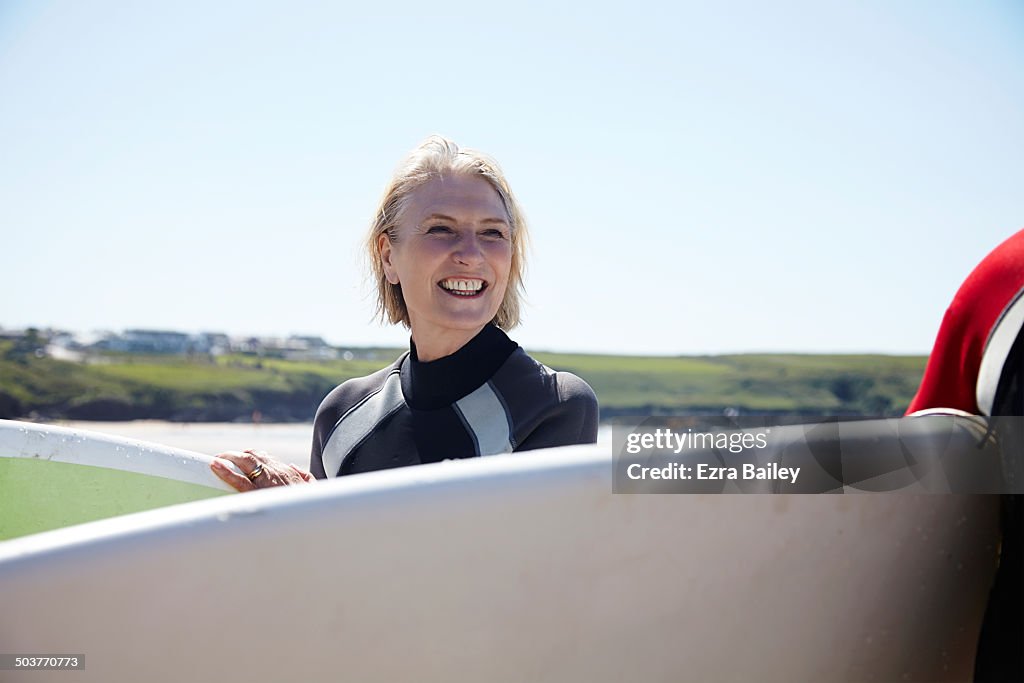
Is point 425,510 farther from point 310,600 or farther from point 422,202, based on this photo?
point 422,202

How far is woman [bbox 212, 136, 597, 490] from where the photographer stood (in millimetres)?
1566

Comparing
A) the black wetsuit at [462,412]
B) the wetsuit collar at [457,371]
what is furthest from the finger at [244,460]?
the wetsuit collar at [457,371]

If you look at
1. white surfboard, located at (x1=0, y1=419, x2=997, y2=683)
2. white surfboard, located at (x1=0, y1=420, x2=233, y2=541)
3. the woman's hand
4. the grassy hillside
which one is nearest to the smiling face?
the woman's hand

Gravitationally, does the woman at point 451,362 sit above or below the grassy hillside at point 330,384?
above

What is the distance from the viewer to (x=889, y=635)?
3.37ft

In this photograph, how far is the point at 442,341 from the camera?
1.70 m

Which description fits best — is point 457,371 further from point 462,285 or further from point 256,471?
point 256,471

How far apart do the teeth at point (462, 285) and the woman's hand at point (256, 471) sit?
439mm

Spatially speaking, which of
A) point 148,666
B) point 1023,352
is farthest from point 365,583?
point 1023,352

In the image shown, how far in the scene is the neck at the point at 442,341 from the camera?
Result: 1.70m

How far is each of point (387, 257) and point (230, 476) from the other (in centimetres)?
55

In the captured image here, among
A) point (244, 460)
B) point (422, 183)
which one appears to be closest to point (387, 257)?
point (422, 183)

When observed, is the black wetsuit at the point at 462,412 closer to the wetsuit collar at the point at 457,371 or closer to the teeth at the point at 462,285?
the wetsuit collar at the point at 457,371

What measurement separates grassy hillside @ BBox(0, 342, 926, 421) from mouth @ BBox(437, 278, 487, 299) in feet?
166
